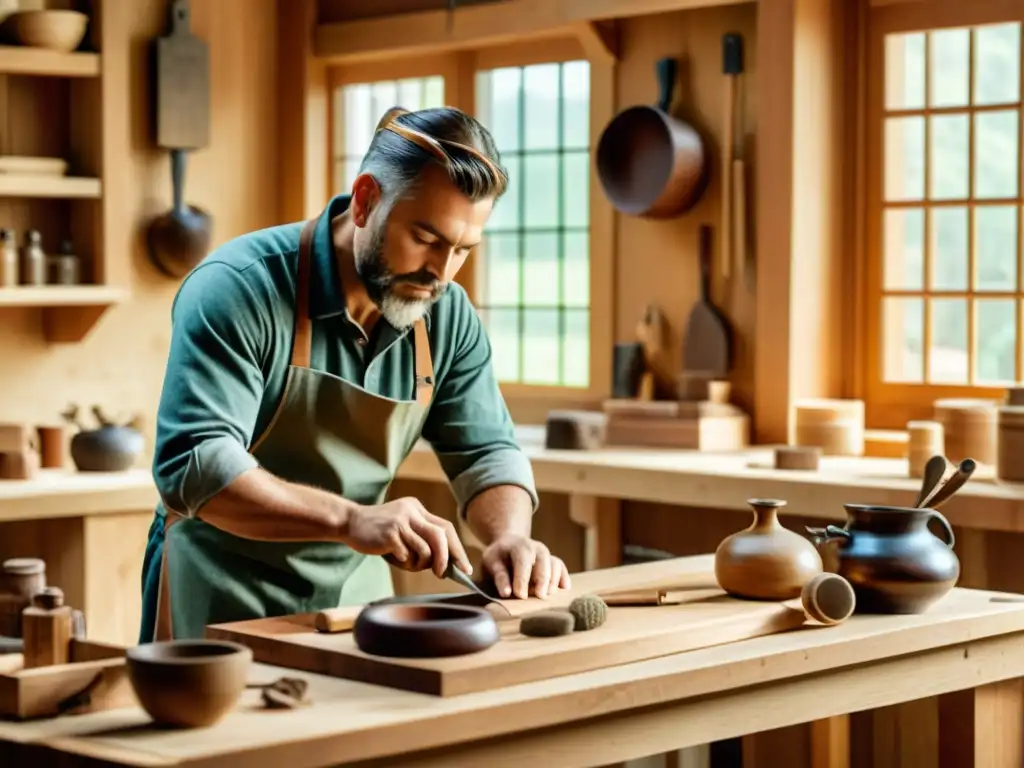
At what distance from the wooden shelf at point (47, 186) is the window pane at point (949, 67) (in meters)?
2.74

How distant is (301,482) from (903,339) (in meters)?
2.49

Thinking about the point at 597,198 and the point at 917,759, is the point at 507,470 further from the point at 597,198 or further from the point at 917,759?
the point at 597,198

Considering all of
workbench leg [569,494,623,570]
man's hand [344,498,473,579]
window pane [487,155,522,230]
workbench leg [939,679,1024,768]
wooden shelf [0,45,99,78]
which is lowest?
workbench leg [939,679,1024,768]

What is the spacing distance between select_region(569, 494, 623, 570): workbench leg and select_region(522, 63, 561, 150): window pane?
1.42 meters

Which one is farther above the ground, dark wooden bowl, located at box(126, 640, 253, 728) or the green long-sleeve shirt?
the green long-sleeve shirt

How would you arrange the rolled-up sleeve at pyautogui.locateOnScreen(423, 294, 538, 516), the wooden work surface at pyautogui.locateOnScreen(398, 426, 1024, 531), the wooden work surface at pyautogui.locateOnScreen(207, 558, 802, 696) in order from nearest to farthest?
the wooden work surface at pyautogui.locateOnScreen(207, 558, 802, 696)
the rolled-up sleeve at pyautogui.locateOnScreen(423, 294, 538, 516)
the wooden work surface at pyautogui.locateOnScreen(398, 426, 1024, 531)

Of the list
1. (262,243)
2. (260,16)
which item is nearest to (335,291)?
(262,243)

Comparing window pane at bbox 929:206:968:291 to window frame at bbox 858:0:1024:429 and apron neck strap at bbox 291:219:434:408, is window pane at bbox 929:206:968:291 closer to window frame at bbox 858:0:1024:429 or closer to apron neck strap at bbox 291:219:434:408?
window frame at bbox 858:0:1024:429

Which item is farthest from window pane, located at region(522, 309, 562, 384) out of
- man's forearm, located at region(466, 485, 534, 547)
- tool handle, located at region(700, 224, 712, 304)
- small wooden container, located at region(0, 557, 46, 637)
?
man's forearm, located at region(466, 485, 534, 547)

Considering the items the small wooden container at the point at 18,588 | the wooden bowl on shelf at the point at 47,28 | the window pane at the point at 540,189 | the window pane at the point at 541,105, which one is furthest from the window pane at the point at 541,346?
the small wooden container at the point at 18,588

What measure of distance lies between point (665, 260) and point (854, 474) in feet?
3.95

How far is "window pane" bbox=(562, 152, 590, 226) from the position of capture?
557 cm

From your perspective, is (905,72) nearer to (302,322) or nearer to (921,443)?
(921,443)

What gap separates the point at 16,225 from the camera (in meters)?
5.56
